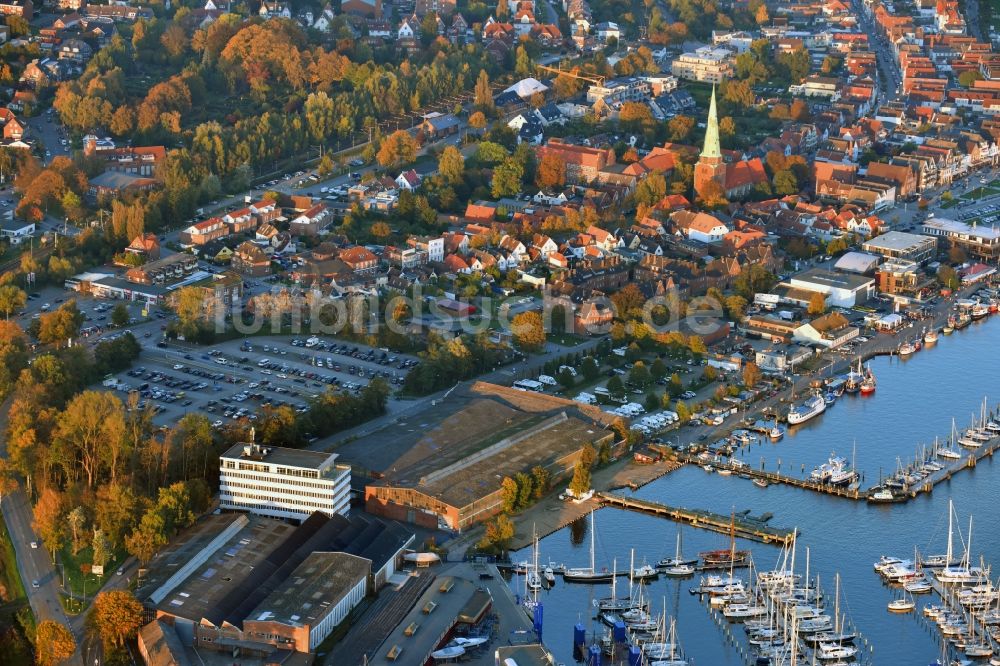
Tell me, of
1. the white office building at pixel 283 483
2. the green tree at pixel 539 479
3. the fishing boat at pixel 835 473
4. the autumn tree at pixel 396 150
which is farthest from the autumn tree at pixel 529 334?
the autumn tree at pixel 396 150

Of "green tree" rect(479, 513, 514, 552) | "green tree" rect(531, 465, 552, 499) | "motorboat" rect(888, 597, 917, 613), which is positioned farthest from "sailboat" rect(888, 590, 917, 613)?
"green tree" rect(531, 465, 552, 499)

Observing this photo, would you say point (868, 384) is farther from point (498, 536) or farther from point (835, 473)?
point (498, 536)

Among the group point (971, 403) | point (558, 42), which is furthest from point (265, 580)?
point (558, 42)

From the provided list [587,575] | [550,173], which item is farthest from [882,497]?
[550,173]

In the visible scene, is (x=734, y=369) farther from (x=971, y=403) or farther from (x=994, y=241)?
(x=994, y=241)

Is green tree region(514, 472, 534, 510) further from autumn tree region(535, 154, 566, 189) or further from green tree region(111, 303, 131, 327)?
autumn tree region(535, 154, 566, 189)
